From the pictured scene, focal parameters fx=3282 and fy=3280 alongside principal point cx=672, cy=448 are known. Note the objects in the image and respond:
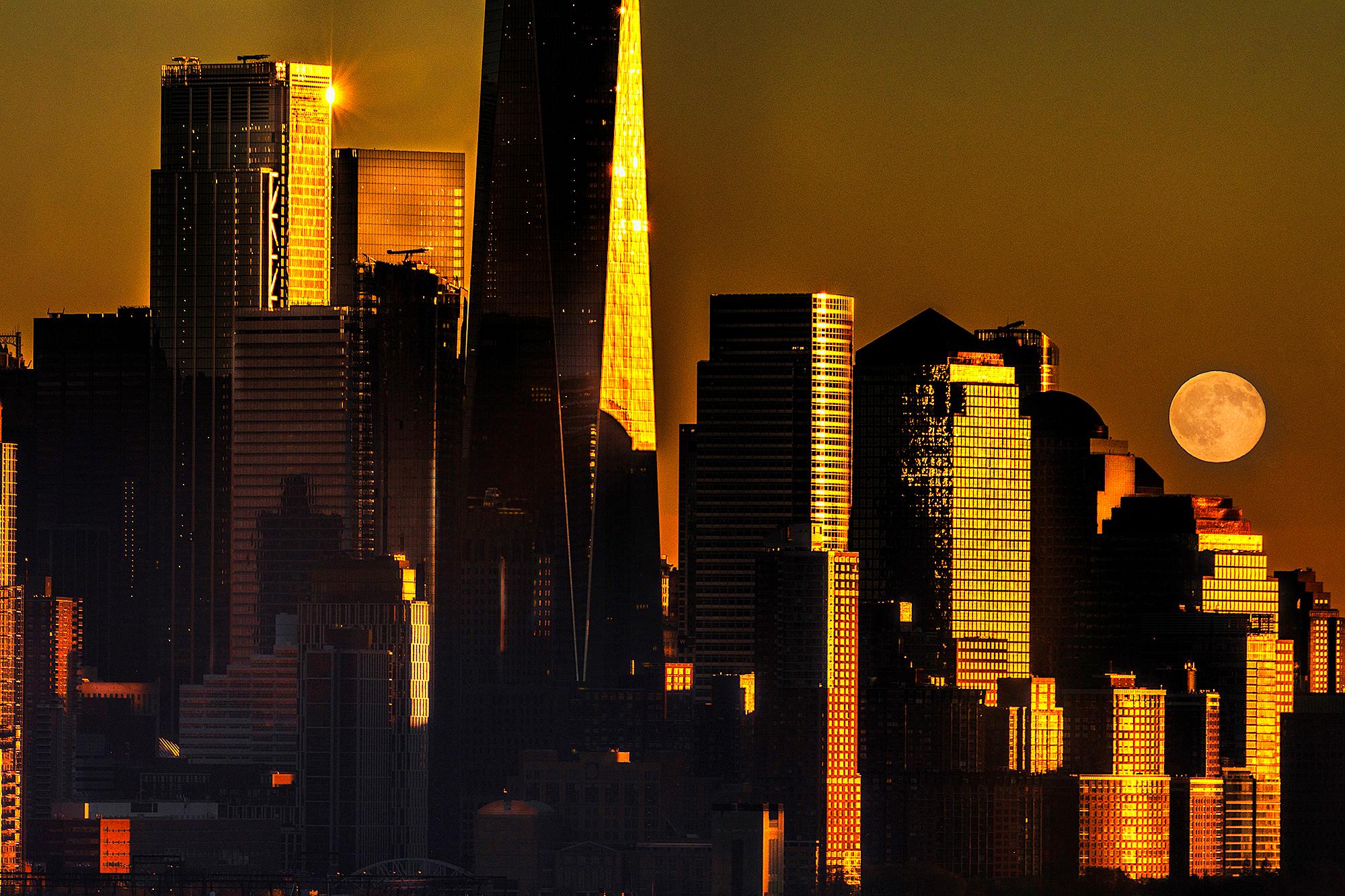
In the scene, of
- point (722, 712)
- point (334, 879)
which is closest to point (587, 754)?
point (722, 712)

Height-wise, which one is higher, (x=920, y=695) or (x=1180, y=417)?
(x=1180, y=417)

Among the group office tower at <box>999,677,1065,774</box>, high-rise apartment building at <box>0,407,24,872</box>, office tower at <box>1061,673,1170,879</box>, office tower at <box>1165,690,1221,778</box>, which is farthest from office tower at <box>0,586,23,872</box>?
office tower at <box>1165,690,1221,778</box>

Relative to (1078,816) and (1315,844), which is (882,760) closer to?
(1078,816)

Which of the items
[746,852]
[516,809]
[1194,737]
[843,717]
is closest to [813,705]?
[843,717]

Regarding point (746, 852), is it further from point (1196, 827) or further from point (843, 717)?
point (1196, 827)

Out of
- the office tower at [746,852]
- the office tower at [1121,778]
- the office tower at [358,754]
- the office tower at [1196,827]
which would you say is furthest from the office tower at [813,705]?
the office tower at [358,754]

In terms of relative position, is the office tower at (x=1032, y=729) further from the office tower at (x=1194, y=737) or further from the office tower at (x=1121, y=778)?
the office tower at (x=1194, y=737)
